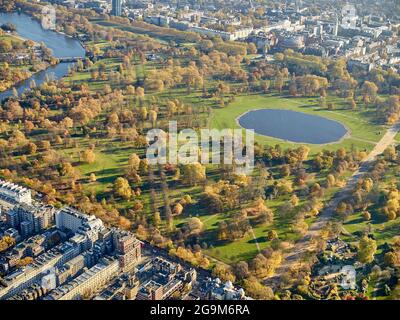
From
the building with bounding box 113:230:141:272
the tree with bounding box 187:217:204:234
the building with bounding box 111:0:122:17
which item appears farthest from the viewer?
the building with bounding box 111:0:122:17

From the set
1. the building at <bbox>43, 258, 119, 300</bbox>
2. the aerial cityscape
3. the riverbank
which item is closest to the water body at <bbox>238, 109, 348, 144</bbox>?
the aerial cityscape

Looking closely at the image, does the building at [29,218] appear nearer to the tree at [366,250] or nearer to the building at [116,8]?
the tree at [366,250]

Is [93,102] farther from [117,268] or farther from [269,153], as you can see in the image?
[117,268]

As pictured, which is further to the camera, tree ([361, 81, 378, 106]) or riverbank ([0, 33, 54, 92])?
riverbank ([0, 33, 54, 92])

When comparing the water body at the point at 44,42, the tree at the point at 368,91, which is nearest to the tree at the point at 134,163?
the water body at the point at 44,42

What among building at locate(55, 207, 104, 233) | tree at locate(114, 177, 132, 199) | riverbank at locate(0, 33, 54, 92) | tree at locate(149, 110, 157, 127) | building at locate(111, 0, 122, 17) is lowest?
building at locate(55, 207, 104, 233)

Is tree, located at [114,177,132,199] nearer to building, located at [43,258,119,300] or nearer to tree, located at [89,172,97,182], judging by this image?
tree, located at [89,172,97,182]

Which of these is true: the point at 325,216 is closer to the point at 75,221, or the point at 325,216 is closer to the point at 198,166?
the point at 198,166

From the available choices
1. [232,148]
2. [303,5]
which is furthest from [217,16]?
[232,148]
